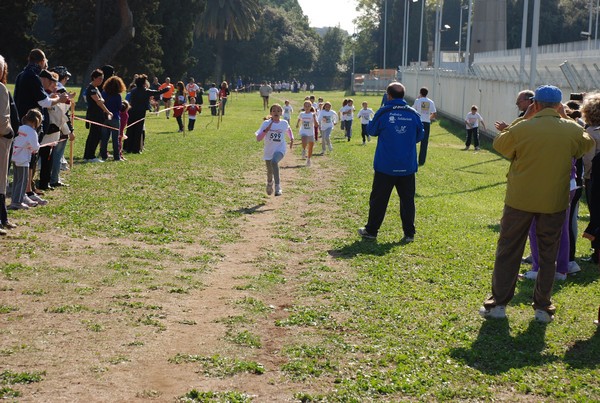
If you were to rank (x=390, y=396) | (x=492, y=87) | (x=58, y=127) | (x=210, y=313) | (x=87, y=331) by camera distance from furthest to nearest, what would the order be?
1. (x=492, y=87)
2. (x=58, y=127)
3. (x=210, y=313)
4. (x=87, y=331)
5. (x=390, y=396)

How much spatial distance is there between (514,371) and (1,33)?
3688 cm

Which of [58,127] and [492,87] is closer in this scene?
[58,127]

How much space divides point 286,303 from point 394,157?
4063 mm

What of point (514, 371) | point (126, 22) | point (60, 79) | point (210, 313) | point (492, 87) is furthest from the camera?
point (126, 22)

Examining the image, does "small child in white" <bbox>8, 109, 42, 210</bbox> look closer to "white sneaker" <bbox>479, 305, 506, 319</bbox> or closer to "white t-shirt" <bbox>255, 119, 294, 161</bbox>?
"white t-shirt" <bbox>255, 119, 294, 161</bbox>

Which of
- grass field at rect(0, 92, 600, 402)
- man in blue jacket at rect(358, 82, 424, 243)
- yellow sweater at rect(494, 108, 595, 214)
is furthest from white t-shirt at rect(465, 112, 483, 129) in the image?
yellow sweater at rect(494, 108, 595, 214)

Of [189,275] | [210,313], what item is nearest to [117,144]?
[189,275]

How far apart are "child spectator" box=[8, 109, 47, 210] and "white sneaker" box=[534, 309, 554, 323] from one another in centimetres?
774

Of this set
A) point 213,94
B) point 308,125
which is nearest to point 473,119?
point 308,125

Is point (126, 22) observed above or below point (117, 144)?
above

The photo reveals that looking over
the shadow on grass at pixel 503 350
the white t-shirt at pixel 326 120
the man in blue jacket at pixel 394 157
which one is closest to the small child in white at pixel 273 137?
the man in blue jacket at pixel 394 157

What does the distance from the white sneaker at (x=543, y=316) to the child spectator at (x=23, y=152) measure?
305 inches

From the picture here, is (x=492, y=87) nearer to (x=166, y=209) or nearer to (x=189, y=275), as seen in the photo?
(x=166, y=209)

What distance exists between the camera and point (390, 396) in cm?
649
